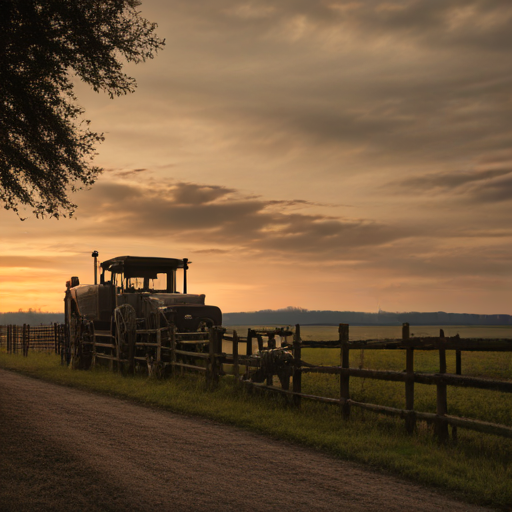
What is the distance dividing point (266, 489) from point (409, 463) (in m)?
2.12

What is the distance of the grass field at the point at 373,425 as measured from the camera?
700 cm

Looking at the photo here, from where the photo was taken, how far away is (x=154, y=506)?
579 centimetres

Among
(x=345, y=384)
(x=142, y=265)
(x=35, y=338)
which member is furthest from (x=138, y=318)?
(x=35, y=338)

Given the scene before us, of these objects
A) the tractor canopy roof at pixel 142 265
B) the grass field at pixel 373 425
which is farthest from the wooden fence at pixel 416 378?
the tractor canopy roof at pixel 142 265

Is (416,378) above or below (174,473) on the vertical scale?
above

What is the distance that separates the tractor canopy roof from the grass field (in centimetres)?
373

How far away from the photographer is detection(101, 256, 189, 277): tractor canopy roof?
19.3 meters

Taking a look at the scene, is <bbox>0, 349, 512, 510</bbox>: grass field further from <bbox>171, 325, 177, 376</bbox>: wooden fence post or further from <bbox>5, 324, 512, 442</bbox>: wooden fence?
<bbox>171, 325, 177, 376</bbox>: wooden fence post

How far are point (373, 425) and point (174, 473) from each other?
4076 mm

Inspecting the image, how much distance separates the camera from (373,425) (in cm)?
971

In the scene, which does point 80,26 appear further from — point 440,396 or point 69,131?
point 440,396

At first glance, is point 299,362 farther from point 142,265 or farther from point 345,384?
point 142,265

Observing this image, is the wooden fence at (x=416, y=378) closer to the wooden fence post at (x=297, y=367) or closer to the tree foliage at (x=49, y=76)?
the wooden fence post at (x=297, y=367)

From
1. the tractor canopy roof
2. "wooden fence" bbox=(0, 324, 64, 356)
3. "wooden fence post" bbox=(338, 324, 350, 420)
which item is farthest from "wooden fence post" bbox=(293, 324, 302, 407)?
"wooden fence" bbox=(0, 324, 64, 356)
